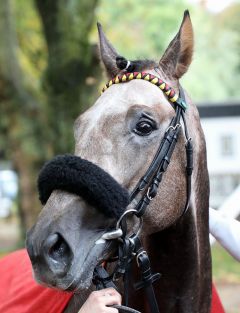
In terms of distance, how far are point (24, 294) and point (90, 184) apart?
1283 mm

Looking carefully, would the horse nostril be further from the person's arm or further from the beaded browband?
the beaded browband

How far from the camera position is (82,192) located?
7.78 ft

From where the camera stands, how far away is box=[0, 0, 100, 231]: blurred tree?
28.2 feet

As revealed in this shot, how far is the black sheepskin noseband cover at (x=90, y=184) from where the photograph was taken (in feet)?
7.72

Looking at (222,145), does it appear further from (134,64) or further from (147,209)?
(147,209)

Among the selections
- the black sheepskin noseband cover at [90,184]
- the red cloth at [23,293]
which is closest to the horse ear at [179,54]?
the black sheepskin noseband cover at [90,184]

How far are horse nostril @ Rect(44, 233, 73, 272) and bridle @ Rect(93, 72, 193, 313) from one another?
6.9 inches

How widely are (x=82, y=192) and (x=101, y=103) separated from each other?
502mm

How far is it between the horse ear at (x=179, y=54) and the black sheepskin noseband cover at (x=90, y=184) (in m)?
0.75

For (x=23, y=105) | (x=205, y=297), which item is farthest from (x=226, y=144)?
(x=205, y=297)

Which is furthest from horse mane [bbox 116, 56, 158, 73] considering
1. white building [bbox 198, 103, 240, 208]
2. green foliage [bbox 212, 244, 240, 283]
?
white building [bbox 198, 103, 240, 208]

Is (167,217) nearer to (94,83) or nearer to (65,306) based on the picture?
(65,306)

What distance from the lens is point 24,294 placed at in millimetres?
3350

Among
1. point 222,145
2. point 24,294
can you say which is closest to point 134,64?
point 24,294
